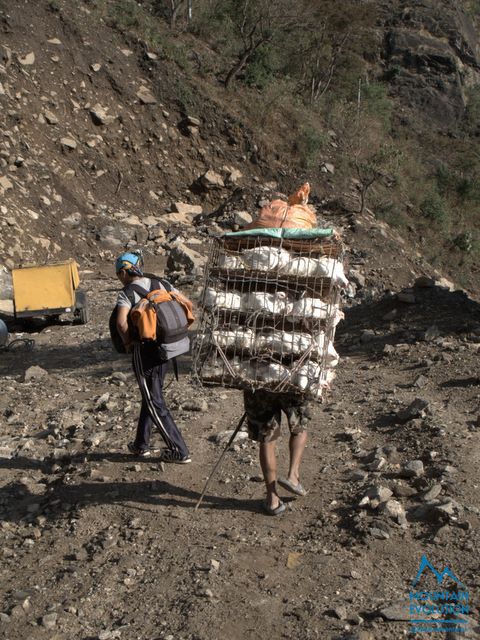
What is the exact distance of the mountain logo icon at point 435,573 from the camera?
3.23 metres

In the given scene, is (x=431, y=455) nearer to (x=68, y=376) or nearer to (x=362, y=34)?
(x=68, y=376)

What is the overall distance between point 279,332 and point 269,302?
0.54 feet

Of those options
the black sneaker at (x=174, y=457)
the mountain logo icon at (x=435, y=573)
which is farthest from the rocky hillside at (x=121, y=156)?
the mountain logo icon at (x=435, y=573)

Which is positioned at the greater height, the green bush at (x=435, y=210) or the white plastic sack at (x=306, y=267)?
the white plastic sack at (x=306, y=267)

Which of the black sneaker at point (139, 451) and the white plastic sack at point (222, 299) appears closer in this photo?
the white plastic sack at point (222, 299)

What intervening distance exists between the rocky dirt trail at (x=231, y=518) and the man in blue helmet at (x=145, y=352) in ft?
0.99

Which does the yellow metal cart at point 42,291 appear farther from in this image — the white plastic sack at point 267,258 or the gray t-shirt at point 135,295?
the white plastic sack at point 267,258

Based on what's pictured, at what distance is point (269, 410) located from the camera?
153 inches

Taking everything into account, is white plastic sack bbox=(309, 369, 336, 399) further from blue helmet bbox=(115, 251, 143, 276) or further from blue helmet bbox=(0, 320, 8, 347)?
blue helmet bbox=(0, 320, 8, 347)

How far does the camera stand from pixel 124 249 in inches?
617

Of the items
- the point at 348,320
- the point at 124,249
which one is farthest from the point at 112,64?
the point at 348,320

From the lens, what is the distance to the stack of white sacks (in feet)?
12.1

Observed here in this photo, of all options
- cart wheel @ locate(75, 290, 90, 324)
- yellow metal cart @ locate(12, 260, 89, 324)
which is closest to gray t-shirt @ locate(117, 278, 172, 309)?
yellow metal cart @ locate(12, 260, 89, 324)

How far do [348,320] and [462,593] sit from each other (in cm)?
613
